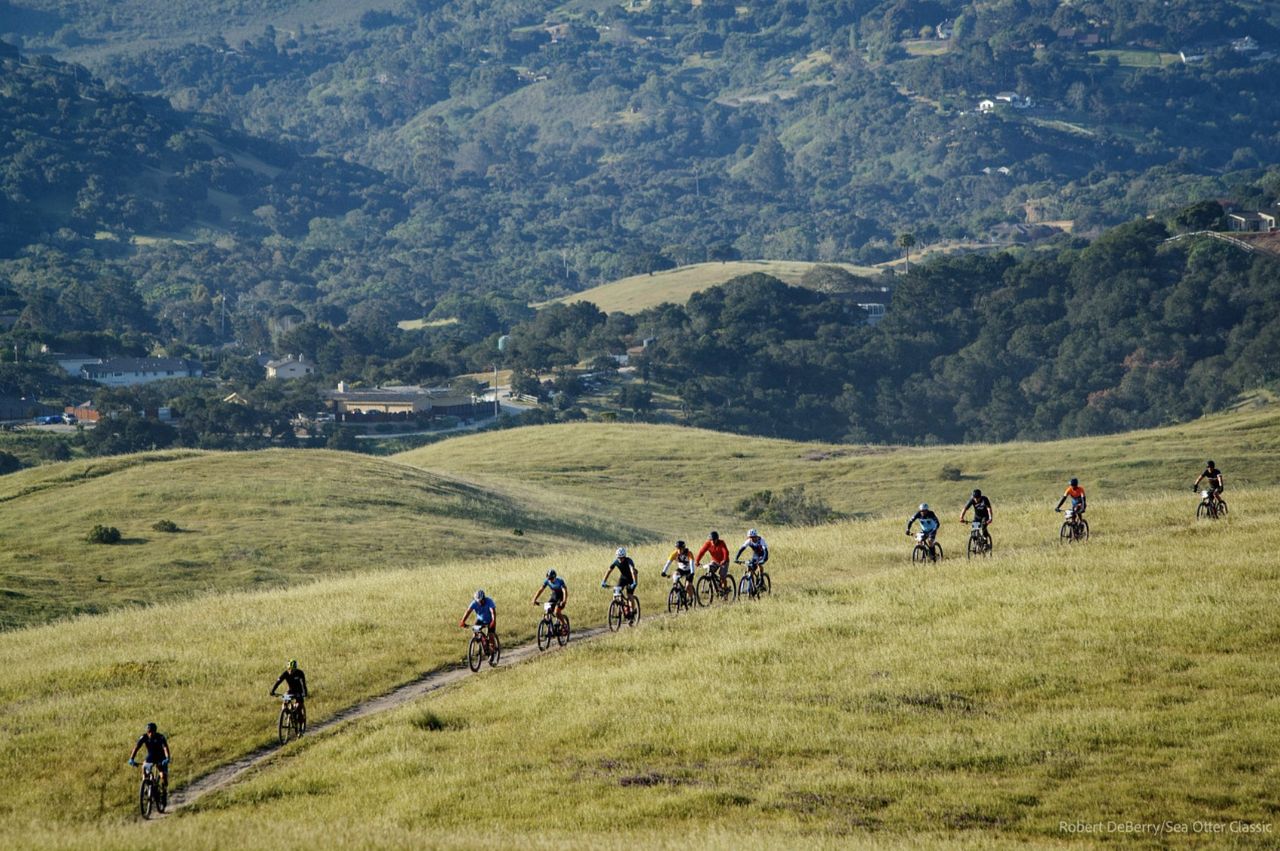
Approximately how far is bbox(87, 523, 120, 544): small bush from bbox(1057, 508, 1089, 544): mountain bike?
32.0 metres

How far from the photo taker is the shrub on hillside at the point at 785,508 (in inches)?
3126

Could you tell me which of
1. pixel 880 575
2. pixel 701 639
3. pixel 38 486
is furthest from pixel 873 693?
pixel 38 486

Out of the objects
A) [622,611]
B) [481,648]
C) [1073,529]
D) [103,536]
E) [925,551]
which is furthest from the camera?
[103,536]

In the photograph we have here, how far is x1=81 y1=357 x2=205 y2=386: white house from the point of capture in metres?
166

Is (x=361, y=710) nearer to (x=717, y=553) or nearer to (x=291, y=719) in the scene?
(x=291, y=719)

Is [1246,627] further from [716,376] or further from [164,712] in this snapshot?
[716,376]

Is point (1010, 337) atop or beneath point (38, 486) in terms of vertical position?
atop

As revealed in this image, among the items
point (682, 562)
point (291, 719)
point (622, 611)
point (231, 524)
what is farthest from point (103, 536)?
point (291, 719)

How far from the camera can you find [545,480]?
3617 inches

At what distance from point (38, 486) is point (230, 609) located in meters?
29.9

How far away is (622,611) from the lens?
3781cm

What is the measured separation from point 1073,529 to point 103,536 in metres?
32.6

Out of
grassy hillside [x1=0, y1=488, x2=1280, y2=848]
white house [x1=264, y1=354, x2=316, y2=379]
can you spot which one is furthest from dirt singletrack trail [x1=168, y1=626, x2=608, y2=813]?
white house [x1=264, y1=354, x2=316, y2=379]

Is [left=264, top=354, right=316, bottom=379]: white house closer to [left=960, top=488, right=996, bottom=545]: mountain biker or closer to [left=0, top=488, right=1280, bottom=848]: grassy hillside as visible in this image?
[left=960, top=488, right=996, bottom=545]: mountain biker
